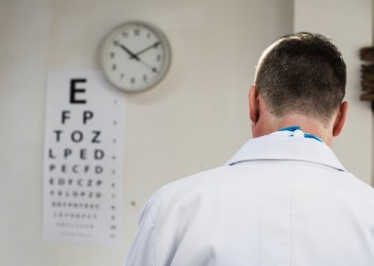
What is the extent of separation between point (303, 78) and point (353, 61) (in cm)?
103

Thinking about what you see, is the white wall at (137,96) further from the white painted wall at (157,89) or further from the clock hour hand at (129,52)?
the clock hour hand at (129,52)

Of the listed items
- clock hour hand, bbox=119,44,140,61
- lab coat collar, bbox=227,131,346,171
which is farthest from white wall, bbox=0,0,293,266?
lab coat collar, bbox=227,131,346,171

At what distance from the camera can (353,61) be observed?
69.1 inches

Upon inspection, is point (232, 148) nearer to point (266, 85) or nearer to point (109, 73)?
point (109, 73)

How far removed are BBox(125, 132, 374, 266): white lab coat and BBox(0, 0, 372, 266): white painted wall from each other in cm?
106

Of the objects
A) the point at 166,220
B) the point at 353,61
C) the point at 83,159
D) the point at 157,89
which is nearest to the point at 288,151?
the point at 166,220

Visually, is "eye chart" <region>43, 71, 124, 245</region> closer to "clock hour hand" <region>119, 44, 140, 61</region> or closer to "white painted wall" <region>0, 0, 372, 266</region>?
"white painted wall" <region>0, 0, 372, 266</region>

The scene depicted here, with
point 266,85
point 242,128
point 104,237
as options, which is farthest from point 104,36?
point 266,85

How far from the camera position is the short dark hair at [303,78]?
0.83m

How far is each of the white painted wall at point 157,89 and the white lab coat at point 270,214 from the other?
106 cm

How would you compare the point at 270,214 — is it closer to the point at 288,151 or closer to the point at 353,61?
the point at 288,151

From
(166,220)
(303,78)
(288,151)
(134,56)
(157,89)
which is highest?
(134,56)

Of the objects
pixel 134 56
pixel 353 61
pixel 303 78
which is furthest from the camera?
pixel 134 56

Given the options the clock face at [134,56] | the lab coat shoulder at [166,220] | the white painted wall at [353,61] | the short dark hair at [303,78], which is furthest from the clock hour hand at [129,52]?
the lab coat shoulder at [166,220]
